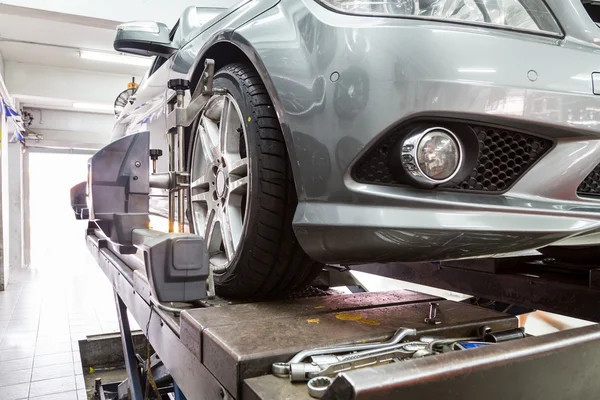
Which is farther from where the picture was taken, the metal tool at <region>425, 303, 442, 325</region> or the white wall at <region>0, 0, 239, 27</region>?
the white wall at <region>0, 0, 239, 27</region>

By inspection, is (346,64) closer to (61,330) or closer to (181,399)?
(181,399)

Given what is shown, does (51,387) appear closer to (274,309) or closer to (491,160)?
(274,309)

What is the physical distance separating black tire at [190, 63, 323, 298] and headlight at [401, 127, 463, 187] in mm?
320

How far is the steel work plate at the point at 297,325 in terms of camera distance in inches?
32.7

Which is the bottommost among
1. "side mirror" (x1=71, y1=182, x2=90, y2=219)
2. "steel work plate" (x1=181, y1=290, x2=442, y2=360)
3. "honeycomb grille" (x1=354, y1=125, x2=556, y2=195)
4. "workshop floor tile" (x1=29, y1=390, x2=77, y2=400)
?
"workshop floor tile" (x1=29, y1=390, x2=77, y2=400)

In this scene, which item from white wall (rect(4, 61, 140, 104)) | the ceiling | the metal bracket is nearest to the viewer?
the metal bracket

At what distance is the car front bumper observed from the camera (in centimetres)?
94

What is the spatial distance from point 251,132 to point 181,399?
93 cm

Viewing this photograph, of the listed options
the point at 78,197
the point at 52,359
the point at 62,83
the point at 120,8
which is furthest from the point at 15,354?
the point at 62,83

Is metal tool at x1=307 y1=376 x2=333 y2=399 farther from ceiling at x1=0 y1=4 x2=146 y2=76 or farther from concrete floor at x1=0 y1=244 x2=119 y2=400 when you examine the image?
ceiling at x1=0 y1=4 x2=146 y2=76

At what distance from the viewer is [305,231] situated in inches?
41.1

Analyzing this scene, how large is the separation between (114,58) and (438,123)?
7.70 metres

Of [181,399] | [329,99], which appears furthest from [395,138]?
[181,399]

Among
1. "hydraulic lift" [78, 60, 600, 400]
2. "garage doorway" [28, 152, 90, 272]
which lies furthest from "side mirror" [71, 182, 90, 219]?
"garage doorway" [28, 152, 90, 272]
